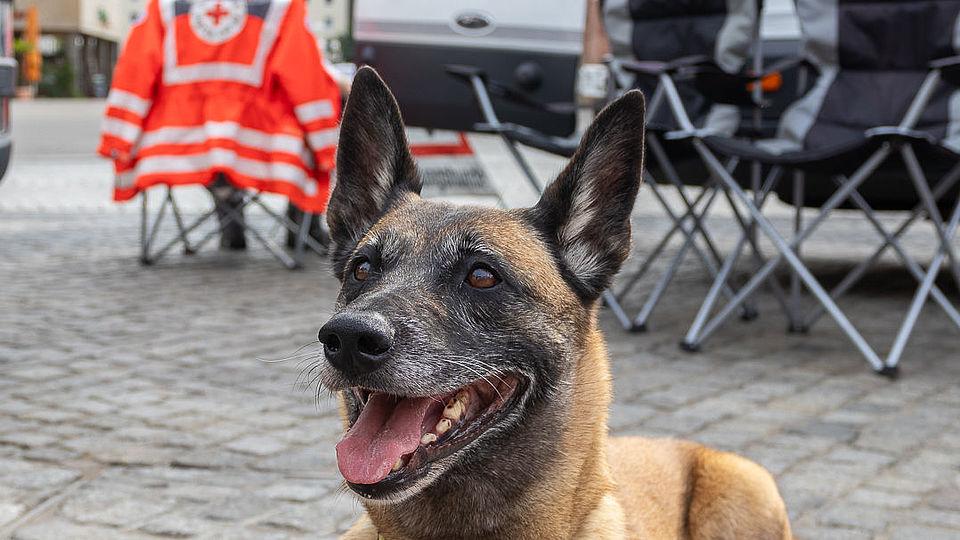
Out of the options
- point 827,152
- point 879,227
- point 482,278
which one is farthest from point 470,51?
point 482,278

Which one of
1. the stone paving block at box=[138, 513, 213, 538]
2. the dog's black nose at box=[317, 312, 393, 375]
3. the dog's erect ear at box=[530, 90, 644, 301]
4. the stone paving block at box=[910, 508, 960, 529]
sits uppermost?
the dog's erect ear at box=[530, 90, 644, 301]

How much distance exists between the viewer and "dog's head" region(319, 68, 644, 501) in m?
2.15

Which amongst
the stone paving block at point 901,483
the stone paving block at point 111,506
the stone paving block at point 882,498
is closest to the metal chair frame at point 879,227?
the stone paving block at point 901,483

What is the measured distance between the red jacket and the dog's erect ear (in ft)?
15.4

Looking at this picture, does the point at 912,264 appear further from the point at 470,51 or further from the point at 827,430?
the point at 470,51

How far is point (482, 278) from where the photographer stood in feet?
7.77

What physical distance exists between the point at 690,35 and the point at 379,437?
4.91m

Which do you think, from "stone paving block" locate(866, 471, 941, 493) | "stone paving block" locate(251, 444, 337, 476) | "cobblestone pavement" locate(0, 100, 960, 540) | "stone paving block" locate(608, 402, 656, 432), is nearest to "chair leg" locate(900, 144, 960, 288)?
"cobblestone pavement" locate(0, 100, 960, 540)

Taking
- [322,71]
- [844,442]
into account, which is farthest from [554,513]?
[322,71]

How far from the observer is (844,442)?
3.99 meters

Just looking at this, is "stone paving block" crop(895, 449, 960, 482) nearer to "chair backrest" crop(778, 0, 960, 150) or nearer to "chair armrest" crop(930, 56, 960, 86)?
"chair armrest" crop(930, 56, 960, 86)

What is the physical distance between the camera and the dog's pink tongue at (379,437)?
6.95ft

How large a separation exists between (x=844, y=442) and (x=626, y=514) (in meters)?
1.69

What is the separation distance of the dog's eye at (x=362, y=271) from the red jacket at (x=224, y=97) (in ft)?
15.4
